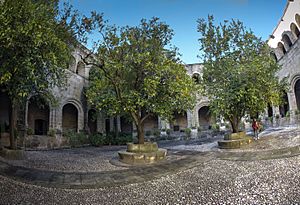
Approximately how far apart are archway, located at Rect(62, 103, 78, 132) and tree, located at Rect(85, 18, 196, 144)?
13.5 m

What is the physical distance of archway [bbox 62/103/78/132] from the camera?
21.1m

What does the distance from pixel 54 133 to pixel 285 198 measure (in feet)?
50.1

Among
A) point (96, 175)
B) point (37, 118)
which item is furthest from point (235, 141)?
point (37, 118)

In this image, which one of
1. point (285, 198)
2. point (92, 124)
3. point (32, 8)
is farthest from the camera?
point (92, 124)

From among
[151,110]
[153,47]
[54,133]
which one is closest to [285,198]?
[151,110]

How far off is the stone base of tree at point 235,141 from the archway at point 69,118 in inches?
623

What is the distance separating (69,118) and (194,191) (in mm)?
19100

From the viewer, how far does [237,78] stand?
1062 cm

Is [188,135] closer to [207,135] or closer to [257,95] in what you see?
[207,135]

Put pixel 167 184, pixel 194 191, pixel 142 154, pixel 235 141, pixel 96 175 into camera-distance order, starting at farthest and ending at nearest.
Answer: pixel 235 141
pixel 142 154
pixel 96 175
pixel 167 184
pixel 194 191

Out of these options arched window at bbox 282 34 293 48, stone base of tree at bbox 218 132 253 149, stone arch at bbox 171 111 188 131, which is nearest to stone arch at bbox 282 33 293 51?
arched window at bbox 282 34 293 48

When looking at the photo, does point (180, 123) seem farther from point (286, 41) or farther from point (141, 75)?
point (141, 75)

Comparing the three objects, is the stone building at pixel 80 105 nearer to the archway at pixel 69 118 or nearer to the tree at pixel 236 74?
the archway at pixel 69 118

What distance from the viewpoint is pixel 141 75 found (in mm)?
8789
